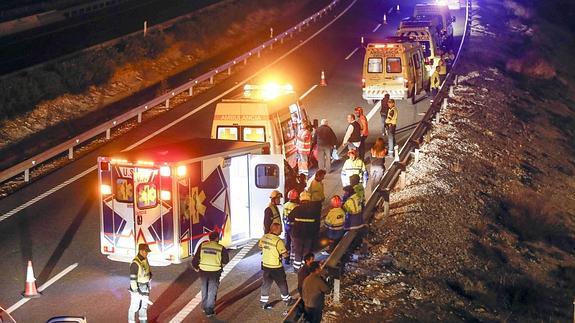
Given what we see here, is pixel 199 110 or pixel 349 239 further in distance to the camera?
pixel 199 110

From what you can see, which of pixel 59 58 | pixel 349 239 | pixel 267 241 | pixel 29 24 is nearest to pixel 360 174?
pixel 349 239

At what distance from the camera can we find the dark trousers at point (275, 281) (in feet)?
45.6

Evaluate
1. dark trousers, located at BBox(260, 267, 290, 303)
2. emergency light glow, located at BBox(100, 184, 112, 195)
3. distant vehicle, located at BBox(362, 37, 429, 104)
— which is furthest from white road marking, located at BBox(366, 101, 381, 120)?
dark trousers, located at BBox(260, 267, 290, 303)

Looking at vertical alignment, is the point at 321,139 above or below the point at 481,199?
above

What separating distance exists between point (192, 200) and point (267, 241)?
217 cm

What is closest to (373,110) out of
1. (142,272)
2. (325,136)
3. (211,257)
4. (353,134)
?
(353,134)

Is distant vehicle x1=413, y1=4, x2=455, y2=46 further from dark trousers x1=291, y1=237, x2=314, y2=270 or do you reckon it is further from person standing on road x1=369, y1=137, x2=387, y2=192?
dark trousers x1=291, y1=237, x2=314, y2=270

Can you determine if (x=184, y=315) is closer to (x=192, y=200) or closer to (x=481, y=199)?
(x=192, y=200)

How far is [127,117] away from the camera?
27.4 m

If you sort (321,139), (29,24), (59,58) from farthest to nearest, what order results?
(29,24)
(59,58)
(321,139)

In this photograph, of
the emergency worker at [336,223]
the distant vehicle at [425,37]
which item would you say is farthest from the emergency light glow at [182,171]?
the distant vehicle at [425,37]

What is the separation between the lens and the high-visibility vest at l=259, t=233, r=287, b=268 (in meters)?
13.8

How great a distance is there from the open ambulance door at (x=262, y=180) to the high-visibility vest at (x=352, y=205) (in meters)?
1.38

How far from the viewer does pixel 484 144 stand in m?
28.3
